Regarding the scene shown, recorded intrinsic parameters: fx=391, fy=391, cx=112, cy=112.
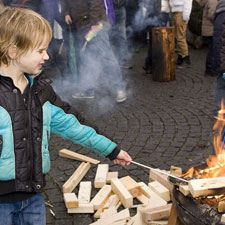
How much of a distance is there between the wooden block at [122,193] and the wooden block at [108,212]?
0.14 m

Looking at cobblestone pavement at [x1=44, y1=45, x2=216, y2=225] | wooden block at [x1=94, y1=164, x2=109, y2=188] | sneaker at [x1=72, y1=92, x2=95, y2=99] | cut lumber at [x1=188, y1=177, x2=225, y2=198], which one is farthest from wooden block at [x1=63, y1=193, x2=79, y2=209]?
sneaker at [x1=72, y1=92, x2=95, y2=99]

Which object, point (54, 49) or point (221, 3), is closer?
point (221, 3)

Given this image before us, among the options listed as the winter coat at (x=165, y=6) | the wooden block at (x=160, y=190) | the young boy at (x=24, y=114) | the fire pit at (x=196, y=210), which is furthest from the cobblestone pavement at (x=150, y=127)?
the winter coat at (x=165, y=6)

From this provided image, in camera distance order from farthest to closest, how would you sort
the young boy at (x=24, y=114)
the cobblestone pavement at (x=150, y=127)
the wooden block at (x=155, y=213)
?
the cobblestone pavement at (x=150, y=127) → the wooden block at (x=155, y=213) → the young boy at (x=24, y=114)

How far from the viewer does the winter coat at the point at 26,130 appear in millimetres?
2564

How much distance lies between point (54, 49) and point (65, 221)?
16.4 ft

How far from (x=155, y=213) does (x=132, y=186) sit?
668 mm

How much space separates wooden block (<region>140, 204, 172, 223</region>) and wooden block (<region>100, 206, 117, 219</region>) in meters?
0.37

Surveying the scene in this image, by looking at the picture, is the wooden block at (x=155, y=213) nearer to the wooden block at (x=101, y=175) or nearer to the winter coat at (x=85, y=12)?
the wooden block at (x=101, y=175)

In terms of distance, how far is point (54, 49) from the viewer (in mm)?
8234

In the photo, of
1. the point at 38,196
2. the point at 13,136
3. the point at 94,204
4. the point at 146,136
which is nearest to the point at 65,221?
the point at 94,204

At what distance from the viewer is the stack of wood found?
370 centimetres

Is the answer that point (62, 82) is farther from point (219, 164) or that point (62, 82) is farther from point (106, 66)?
point (219, 164)

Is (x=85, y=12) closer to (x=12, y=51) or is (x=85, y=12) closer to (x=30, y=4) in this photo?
(x=30, y=4)
